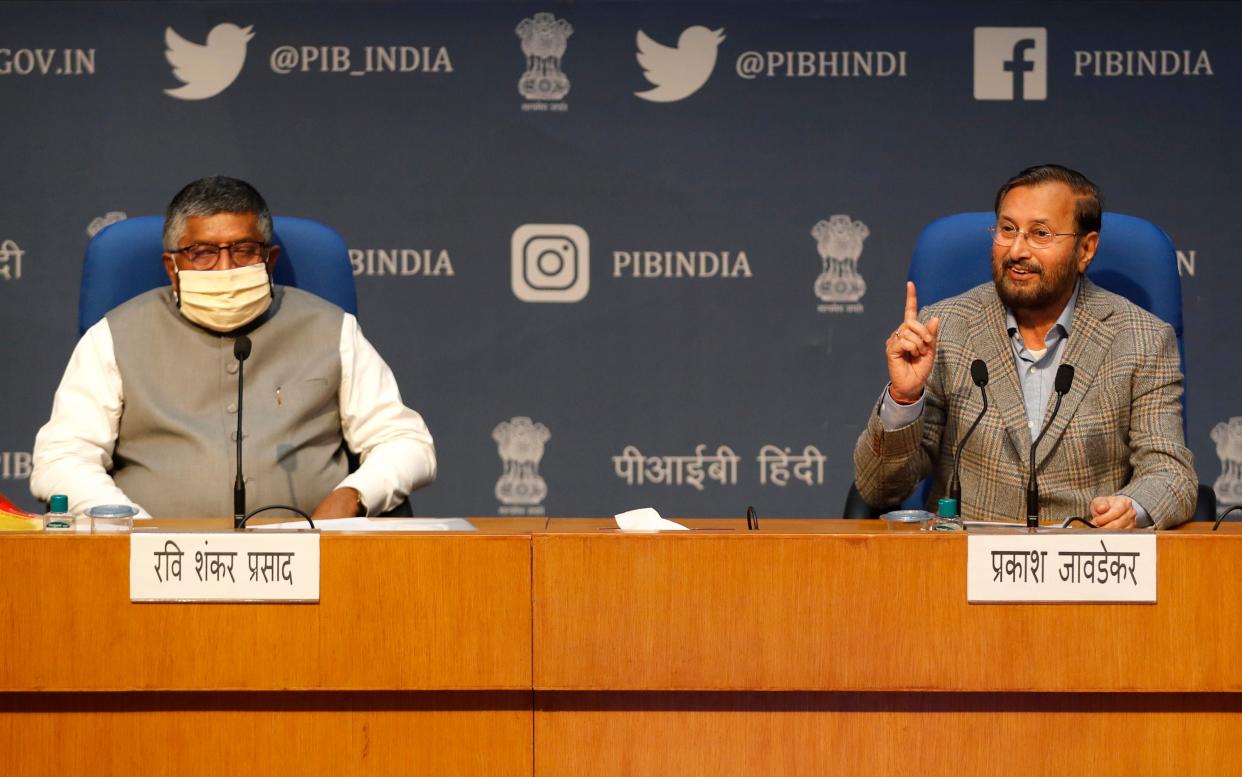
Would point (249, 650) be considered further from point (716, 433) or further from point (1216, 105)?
point (1216, 105)

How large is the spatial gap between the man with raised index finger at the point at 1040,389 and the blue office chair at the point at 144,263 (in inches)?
48.1

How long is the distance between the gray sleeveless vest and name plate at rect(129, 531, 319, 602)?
0.98 metres

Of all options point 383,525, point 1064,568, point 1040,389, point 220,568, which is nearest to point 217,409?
point 383,525

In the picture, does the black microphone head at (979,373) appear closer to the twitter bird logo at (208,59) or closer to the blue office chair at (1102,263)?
the blue office chair at (1102,263)

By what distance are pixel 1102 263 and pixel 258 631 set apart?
6.22 ft

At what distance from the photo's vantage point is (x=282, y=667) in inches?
68.0

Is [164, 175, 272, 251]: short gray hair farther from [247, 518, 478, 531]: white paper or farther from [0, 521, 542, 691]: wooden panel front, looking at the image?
[0, 521, 542, 691]: wooden panel front

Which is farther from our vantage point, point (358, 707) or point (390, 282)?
point (390, 282)

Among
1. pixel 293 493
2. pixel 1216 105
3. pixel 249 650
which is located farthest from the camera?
pixel 1216 105

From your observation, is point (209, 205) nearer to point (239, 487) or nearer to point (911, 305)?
point (239, 487)

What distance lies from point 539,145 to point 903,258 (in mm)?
1099

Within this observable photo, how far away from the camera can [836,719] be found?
1.75 m

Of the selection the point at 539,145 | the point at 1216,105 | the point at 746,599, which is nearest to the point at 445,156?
the point at 539,145

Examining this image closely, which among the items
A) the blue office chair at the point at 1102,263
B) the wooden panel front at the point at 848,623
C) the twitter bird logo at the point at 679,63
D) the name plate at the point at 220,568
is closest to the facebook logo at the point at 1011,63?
the twitter bird logo at the point at 679,63
